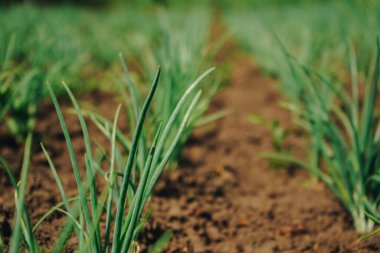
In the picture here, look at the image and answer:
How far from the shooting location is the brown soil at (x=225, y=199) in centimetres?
87

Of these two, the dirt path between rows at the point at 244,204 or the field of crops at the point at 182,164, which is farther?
the dirt path between rows at the point at 244,204

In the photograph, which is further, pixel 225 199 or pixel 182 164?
pixel 182 164

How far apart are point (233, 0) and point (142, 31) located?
31.7ft

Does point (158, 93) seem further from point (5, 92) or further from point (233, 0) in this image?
point (233, 0)

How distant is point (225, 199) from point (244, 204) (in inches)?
2.8

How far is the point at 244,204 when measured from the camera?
109 cm

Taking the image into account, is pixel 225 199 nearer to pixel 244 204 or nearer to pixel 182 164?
pixel 244 204

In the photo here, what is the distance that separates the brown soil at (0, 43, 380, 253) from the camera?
0.87 metres

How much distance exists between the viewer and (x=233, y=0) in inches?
487

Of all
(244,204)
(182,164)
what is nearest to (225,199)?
(244,204)

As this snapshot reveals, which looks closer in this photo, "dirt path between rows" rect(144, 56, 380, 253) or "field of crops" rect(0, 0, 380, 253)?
"field of crops" rect(0, 0, 380, 253)

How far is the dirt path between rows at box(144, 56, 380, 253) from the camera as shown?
2.90 ft

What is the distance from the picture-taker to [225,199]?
1.11 metres

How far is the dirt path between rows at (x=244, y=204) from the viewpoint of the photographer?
2.90 feet
